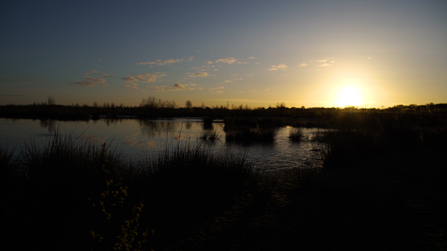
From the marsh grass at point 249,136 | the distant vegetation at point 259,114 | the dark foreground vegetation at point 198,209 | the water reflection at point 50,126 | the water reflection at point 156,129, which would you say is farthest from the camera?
the distant vegetation at point 259,114

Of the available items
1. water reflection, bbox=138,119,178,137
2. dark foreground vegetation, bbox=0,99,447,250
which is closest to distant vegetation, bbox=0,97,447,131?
water reflection, bbox=138,119,178,137

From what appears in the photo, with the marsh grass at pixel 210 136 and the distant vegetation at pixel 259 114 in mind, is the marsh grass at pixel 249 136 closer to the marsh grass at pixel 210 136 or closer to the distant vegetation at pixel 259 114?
the marsh grass at pixel 210 136

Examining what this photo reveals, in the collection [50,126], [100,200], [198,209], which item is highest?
[50,126]

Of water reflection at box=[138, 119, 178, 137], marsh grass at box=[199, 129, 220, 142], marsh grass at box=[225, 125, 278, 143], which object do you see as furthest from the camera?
water reflection at box=[138, 119, 178, 137]

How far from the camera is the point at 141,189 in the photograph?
411 centimetres

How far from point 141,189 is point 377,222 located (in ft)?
11.8

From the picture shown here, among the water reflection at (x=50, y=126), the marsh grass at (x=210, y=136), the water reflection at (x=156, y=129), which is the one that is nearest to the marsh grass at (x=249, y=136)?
the marsh grass at (x=210, y=136)

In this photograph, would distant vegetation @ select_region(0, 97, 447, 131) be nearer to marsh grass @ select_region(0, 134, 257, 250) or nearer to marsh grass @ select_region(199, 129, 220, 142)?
marsh grass @ select_region(199, 129, 220, 142)

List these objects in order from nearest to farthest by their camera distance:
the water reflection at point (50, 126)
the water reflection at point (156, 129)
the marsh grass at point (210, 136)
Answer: the marsh grass at point (210, 136)
the water reflection at point (50, 126)
the water reflection at point (156, 129)

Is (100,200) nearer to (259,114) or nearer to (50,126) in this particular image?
(50,126)

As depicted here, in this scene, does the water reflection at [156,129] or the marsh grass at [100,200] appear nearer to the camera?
the marsh grass at [100,200]

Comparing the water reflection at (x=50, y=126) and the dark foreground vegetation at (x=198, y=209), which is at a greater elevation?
the water reflection at (x=50, y=126)

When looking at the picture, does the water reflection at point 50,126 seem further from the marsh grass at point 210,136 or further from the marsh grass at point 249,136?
the marsh grass at point 249,136

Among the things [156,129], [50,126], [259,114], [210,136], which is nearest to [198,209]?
[210,136]
